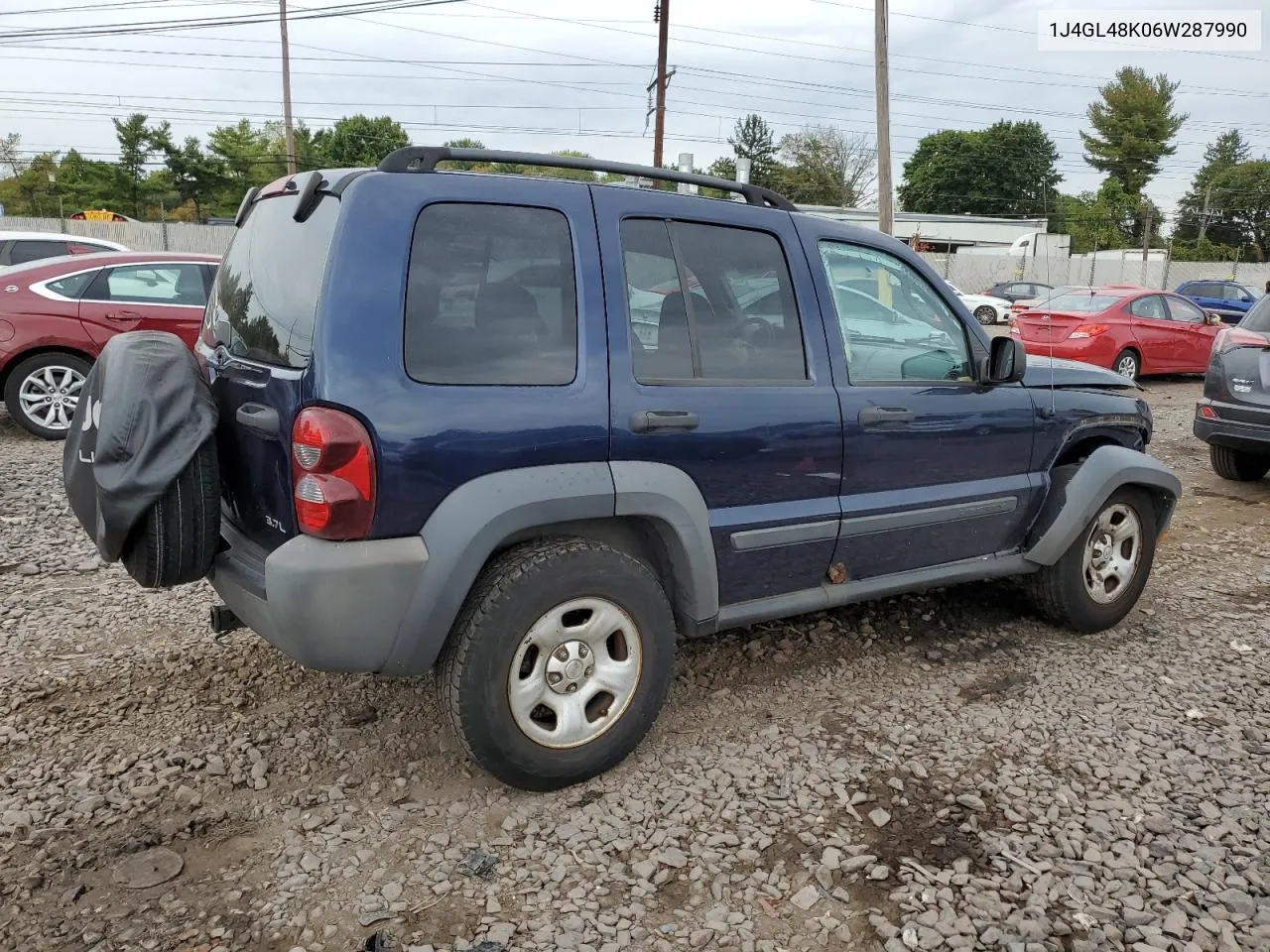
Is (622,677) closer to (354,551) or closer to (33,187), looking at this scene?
(354,551)

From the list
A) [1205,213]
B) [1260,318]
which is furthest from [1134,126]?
[1260,318]

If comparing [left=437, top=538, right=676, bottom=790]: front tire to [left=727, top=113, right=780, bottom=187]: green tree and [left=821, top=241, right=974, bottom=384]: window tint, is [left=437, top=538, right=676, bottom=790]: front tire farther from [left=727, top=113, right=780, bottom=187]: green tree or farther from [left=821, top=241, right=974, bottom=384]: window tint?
[left=727, top=113, right=780, bottom=187]: green tree

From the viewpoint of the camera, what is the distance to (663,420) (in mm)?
2980

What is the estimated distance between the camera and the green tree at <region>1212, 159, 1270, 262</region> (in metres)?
68.2

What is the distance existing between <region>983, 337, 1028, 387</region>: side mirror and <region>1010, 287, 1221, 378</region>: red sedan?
9.80 metres

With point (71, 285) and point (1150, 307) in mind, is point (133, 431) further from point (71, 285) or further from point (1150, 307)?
point (1150, 307)

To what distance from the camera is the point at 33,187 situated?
5488 centimetres

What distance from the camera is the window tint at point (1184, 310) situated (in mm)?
14297

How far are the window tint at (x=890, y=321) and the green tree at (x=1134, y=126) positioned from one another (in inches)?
2756

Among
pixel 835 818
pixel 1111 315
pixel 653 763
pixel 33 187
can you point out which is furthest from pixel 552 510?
pixel 33 187

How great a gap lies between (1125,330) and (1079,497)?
10966 mm

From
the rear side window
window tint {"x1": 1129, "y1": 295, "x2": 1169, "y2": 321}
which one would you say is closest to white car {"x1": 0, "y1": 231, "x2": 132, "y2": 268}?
the rear side window

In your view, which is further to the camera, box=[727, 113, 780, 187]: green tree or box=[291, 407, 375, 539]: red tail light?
box=[727, 113, 780, 187]: green tree

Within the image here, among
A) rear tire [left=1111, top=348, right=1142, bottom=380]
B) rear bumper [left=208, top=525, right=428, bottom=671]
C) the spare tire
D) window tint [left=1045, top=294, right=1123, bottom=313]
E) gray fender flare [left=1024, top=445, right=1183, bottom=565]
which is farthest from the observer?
rear tire [left=1111, top=348, right=1142, bottom=380]
